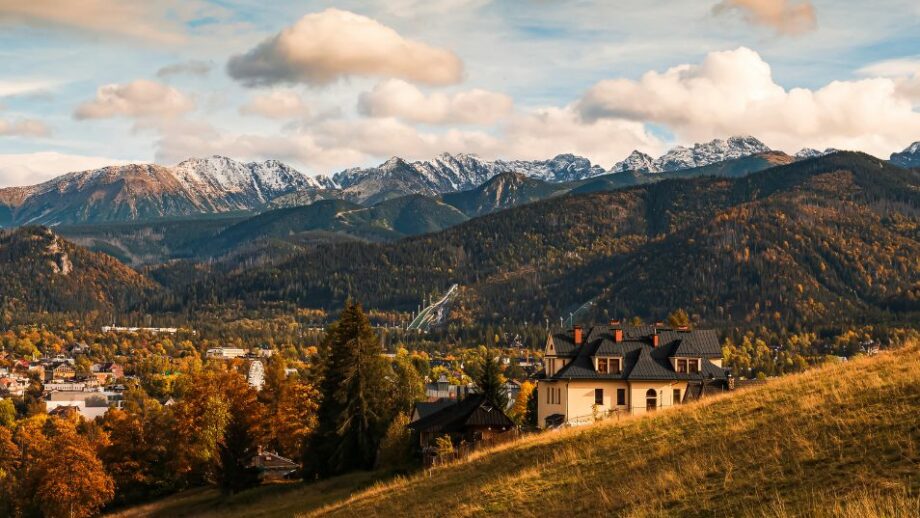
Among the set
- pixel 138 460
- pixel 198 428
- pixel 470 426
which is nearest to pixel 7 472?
pixel 138 460

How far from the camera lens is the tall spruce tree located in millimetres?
74000

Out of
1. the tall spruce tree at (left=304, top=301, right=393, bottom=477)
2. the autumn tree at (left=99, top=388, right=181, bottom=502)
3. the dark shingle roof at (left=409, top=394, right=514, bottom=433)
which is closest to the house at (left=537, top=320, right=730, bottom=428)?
the dark shingle roof at (left=409, top=394, right=514, bottom=433)

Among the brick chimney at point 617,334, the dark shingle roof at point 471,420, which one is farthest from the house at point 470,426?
the brick chimney at point 617,334

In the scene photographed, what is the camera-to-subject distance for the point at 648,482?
94.4 feet

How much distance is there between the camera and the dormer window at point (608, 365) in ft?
236

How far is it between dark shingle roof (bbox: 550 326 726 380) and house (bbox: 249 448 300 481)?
92.2 ft

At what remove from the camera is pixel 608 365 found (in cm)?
7200

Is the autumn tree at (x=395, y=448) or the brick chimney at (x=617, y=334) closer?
the autumn tree at (x=395, y=448)

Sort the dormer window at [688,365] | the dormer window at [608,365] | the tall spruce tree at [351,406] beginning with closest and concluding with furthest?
the dormer window at [608,365]
the dormer window at [688,365]
the tall spruce tree at [351,406]

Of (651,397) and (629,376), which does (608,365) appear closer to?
(629,376)

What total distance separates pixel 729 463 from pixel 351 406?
48907mm

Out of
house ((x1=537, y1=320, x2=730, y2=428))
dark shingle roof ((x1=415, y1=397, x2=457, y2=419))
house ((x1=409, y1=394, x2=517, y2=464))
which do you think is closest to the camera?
house ((x1=537, y1=320, x2=730, y2=428))

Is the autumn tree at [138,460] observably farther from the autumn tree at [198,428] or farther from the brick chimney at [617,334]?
the brick chimney at [617,334]

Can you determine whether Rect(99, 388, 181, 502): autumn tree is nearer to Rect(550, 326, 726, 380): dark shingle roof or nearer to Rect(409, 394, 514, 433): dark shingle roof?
Rect(409, 394, 514, 433): dark shingle roof
